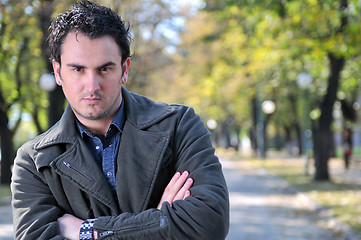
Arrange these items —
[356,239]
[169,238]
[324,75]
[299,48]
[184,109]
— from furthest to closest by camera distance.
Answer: [324,75] < [299,48] < [356,239] < [184,109] < [169,238]

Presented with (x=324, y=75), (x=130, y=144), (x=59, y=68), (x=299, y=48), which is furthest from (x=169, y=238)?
(x=324, y=75)

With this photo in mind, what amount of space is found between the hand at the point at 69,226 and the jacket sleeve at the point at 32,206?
1.2 inches

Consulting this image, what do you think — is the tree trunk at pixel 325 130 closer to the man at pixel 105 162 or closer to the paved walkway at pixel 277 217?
the paved walkway at pixel 277 217

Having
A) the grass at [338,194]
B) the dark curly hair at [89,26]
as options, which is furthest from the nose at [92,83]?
the grass at [338,194]

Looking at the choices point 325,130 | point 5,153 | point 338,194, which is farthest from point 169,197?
point 5,153

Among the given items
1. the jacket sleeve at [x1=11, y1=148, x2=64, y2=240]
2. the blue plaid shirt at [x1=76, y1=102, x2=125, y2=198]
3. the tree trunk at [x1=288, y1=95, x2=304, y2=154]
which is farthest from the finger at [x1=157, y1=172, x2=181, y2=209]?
the tree trunk at [x1=288, y1=95, x2=304, y2=154]

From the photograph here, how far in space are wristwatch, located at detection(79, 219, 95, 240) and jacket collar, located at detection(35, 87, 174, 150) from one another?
42 cm

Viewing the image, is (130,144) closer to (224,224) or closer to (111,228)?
(111,228)

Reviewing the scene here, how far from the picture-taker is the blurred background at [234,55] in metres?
12.5

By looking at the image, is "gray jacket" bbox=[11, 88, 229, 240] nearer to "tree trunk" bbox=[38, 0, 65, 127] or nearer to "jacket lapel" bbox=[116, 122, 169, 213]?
"jacket lapel" bbox=[116, 122, 169, 213]

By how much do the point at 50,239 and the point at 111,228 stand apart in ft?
1.14

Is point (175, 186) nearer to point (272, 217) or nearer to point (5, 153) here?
point (272, 217)

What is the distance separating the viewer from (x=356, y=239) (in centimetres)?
829

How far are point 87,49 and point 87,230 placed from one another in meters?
0.88
